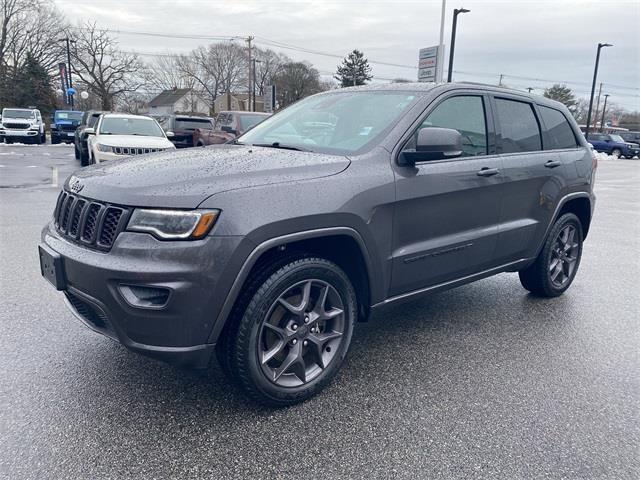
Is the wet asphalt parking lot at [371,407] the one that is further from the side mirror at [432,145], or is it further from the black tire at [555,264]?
the side mirror at [432,145]

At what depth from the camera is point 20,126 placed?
82.0 feet

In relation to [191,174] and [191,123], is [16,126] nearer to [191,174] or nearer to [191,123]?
[191,123]

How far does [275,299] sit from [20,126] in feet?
90.3

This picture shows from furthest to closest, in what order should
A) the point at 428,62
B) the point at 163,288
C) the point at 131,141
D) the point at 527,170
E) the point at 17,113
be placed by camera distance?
the point at 17,113 → the point at 428,62 → the point at 131,141 → the point at 527,170 → the point at 163,288

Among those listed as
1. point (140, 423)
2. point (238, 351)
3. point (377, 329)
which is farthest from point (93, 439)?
point (377, 329)

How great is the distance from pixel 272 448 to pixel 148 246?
1108 mm

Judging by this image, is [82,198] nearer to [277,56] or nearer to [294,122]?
[294,122]

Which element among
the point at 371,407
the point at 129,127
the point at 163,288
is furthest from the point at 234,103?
the point at 163,288

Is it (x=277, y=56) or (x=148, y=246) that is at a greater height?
(x=277, y=56)

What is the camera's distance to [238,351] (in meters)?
2.46

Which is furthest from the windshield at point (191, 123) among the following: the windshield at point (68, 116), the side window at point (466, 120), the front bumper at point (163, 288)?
the front bumper at point (163, 288)

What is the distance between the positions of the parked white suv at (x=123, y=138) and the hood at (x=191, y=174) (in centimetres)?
741

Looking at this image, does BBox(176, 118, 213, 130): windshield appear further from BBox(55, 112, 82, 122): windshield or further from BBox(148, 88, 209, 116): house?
BBox(148, 88, 209, 116): house

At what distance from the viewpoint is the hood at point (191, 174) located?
231 centimetres
